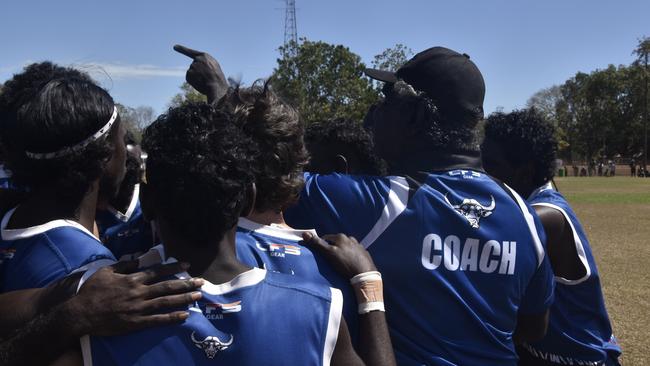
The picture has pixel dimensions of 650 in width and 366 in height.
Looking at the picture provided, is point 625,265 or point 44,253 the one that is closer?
point 44,253

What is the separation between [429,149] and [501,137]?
1630 millimetres

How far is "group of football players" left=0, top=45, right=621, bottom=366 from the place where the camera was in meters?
1.68

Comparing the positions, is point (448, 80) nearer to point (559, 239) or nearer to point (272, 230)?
point (272, 230)

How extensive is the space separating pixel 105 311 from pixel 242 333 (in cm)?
36

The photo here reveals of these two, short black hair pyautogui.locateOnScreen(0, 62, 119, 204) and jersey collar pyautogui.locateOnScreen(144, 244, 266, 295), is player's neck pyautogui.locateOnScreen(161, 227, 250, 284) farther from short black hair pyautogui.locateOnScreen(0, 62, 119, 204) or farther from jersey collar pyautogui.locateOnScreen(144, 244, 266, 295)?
short black hair pyautogui.locateOnScreen(0, 62, 119, 204)

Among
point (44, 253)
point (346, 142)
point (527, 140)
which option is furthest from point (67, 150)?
point (527, 140)

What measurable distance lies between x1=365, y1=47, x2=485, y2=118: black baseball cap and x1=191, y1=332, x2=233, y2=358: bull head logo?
1.26 m

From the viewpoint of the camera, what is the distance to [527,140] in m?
3.80

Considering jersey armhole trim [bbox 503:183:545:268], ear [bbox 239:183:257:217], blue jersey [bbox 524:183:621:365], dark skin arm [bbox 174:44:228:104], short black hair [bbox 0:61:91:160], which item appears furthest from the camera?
blue jersey [bbox 524:183:621:365]

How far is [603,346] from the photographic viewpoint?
10.9ft

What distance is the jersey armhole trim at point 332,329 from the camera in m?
1.76

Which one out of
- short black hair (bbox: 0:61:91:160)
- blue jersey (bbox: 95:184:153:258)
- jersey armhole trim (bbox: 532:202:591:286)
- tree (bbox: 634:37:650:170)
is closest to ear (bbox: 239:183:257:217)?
blue jersey (bbox: 95:184:153:258)

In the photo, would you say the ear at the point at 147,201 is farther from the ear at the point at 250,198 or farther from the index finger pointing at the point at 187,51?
the index finger pointing at the point at 187,51

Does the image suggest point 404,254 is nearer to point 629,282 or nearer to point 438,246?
point 438,246
